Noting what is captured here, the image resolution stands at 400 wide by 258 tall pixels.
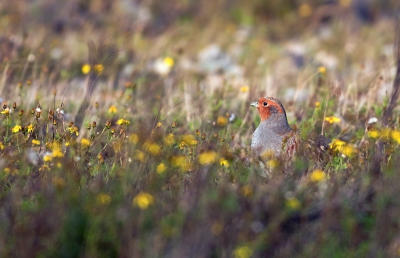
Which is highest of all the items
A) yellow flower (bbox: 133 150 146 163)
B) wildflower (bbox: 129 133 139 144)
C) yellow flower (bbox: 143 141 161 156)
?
wildflower (bbox: 129 133 139 144)

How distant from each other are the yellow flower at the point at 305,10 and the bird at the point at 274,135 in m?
8.63

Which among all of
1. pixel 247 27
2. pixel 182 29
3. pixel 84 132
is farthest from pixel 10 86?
pixel 247 27

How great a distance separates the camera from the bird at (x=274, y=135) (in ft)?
17.1

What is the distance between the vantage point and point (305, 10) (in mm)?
14359

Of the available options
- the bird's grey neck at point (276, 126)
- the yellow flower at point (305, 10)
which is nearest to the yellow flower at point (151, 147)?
the bird's grey neck at point (276, 126)

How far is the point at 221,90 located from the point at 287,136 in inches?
92.4

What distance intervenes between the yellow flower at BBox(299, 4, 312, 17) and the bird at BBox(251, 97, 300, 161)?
8628 millimetres

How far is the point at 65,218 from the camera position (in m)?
3.54

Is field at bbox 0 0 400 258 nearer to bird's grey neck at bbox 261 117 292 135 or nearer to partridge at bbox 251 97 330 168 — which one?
partridge at bbox 251 97 330 168

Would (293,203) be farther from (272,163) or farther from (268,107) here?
(268,107)

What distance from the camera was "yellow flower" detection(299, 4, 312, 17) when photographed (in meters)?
14.2

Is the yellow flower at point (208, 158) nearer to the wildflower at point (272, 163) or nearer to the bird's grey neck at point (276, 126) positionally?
the wildflower at point (272, 163)

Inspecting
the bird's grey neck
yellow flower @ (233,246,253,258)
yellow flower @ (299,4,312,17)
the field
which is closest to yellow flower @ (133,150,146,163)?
the field

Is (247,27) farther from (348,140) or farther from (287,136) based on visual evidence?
(287,136)
